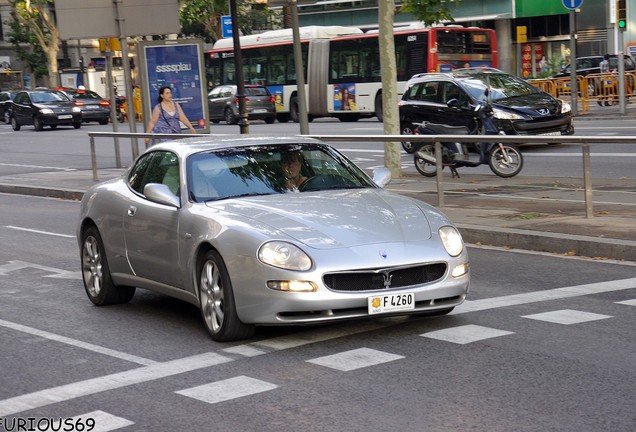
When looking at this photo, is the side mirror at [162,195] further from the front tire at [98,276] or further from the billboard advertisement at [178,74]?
the billboard advertisement at [178,74]

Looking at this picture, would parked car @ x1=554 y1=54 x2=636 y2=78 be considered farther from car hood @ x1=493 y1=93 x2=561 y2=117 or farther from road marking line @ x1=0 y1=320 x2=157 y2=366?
road marking line @ x1=0 y1=320 x2=157 y2=366

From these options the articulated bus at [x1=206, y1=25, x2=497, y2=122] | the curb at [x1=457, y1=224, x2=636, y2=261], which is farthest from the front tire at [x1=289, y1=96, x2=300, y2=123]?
the curb at [x1=457, y1=224, x2=636, y2=261]

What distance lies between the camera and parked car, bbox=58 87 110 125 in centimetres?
5316

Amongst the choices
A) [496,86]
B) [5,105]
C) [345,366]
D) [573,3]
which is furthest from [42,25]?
[345,366]

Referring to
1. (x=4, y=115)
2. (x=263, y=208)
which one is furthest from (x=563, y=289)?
(x=4, y=115)

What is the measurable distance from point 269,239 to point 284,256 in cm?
16

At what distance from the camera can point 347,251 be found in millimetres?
7852

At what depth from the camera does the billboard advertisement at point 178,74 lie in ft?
78.5

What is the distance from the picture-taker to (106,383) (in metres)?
7.17

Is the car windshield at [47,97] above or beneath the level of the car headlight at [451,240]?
above

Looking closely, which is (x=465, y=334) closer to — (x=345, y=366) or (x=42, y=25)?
(x=345, y=366)

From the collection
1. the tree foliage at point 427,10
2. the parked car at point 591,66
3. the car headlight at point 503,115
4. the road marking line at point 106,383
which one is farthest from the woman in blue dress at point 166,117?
the parked car at point 591,66

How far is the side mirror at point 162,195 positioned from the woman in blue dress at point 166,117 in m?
10.7

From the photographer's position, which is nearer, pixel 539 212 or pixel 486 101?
pixel 539 212
